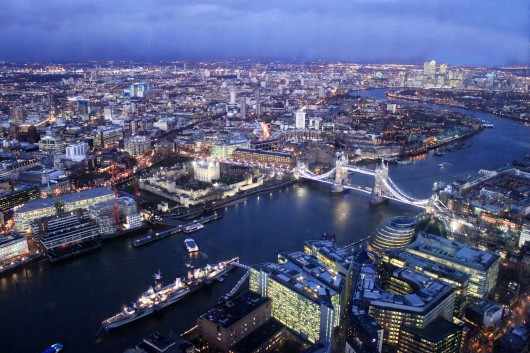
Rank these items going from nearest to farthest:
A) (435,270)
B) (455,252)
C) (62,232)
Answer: (435,270) → (455,252) → (62,232)

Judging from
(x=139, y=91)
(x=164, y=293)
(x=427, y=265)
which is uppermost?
(x=139, y=91)

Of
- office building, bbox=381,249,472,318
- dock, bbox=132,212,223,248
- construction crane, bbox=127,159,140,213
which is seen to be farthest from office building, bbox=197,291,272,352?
construction crane, bbox=127,159,140,213

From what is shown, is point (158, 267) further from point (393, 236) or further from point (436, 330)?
point (436, 330)

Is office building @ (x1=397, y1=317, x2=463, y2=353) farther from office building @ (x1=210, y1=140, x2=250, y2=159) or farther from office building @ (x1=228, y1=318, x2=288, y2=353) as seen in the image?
office building @ (x1=210, y1=140, x2=250, y2=159)

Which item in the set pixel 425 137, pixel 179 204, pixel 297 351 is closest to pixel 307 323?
pixel 297 351

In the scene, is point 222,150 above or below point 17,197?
above

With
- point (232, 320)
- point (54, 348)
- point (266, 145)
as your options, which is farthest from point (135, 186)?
point (232, 320)
